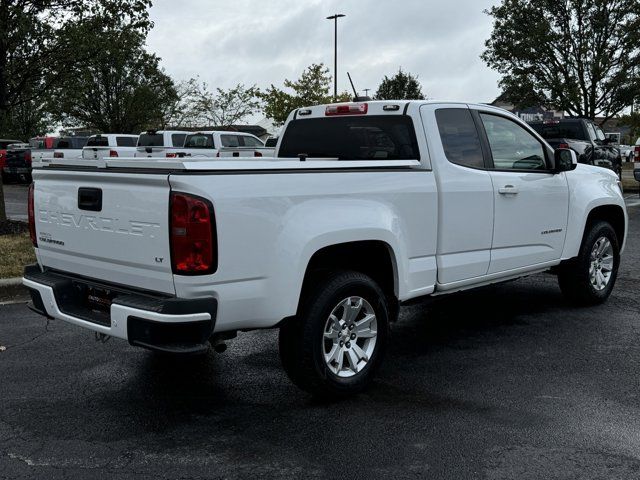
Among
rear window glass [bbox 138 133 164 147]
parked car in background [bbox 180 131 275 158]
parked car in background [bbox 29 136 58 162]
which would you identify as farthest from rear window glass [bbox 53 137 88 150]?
parked car in background [bbox 180 131 275 158]

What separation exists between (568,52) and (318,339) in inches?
911

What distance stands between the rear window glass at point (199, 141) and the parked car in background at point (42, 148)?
481 cm

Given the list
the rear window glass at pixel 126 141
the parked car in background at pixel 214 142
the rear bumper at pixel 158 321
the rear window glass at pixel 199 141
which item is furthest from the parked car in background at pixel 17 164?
the rear bumper at pixel 158 321

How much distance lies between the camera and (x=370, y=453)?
12.0 feet

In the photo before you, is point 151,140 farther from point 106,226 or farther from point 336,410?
point 336,410

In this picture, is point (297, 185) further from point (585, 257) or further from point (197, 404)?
point (585, 257)

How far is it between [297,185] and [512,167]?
251cm

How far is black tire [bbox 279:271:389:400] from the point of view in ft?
13.7

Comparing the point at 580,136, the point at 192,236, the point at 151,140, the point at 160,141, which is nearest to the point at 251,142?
the point at 160,141

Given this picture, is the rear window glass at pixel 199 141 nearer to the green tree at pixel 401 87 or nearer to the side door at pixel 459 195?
the side door at pixel 459 195

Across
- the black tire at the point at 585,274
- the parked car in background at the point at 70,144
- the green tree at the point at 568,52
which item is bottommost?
the black tire at the point at 585,274

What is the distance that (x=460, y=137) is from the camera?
5.36 m

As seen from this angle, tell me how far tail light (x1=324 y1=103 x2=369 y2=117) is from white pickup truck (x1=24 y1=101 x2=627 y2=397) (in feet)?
0.04

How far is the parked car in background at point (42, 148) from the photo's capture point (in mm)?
22956
